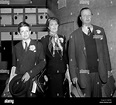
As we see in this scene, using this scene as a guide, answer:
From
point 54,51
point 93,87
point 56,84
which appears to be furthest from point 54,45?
point 93,87

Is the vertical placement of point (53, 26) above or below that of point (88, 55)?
above

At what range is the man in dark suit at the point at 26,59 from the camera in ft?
4.19

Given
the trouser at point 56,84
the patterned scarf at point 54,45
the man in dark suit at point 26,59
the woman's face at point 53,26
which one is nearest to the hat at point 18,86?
the man in dark suit at point 26,59

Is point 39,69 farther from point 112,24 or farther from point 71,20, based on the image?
point 112,24

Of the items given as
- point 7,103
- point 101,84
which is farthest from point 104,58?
point 7,103

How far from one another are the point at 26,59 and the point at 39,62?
0.09 metres

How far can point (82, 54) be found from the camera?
1312 mm

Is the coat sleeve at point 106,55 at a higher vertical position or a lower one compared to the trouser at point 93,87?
higher

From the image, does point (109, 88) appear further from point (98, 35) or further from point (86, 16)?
point (86, 16)

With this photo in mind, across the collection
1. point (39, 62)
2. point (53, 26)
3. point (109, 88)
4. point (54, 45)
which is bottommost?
point (109, 88)

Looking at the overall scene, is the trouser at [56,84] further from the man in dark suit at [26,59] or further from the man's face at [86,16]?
the man's face at [86,16]

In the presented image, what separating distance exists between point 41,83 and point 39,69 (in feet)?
0.38

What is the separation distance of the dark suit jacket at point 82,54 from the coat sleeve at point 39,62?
7.4 inches

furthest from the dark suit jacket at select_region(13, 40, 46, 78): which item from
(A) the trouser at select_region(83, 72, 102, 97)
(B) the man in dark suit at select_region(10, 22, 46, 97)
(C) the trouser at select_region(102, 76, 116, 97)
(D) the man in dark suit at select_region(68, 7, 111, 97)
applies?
(C) the trouser at select_region(102, 76, 116, 97)
